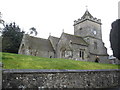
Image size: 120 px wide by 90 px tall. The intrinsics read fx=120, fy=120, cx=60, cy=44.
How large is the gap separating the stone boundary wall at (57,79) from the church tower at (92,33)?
65.8 ft

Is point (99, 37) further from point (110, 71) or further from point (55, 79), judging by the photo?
point (55, 79)

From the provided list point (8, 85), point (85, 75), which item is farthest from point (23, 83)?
point (85, 75)

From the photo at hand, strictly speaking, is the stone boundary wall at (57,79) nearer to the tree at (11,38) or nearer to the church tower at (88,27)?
the church tower at (88,27)

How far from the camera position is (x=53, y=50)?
3111 centimetres

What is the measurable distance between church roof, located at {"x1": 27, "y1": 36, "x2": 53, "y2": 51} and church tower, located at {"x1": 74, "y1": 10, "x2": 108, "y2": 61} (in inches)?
395

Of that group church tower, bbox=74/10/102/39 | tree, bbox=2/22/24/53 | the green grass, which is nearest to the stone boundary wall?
the green grass

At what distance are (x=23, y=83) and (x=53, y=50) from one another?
2300 centimetres

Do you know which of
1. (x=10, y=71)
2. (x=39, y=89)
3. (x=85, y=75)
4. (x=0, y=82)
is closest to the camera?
(x=0, y=82)

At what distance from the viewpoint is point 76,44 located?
2773 centimetres

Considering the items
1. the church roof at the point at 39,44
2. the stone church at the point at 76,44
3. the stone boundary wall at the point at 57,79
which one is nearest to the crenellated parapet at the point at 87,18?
the stone church at the point at 76,44

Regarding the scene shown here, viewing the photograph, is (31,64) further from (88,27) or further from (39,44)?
(88,27)

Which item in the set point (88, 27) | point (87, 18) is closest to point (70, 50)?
point (88, 27)

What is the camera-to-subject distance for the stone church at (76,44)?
2711cm

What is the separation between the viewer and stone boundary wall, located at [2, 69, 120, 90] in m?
7.92
